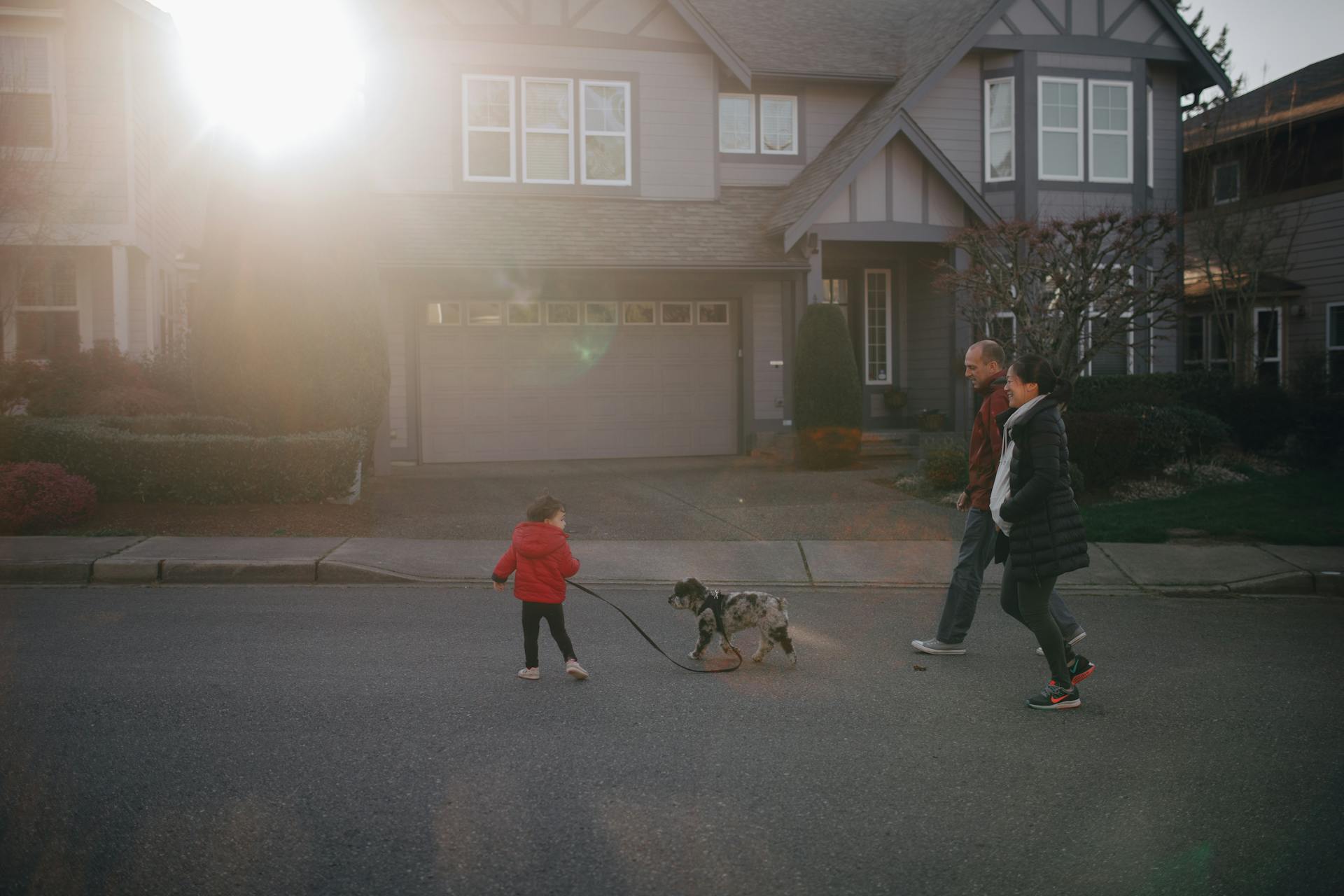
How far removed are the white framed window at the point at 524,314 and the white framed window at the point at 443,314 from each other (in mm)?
818

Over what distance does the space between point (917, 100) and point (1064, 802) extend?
53.4ft

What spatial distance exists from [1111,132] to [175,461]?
16.8 meters

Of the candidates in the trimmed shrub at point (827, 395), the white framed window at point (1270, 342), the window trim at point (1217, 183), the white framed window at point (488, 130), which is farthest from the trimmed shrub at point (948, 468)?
the window trim at point (1217, 183)

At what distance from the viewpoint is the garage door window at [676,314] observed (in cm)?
1812

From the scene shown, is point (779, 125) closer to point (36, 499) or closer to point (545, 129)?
point (545, 129)

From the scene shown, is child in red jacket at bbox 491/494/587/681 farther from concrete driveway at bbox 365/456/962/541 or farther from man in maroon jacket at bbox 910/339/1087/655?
concrete driveway at bbox 365/456/962/541

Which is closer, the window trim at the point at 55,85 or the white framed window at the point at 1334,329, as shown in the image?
the window trim at the point at 55,85

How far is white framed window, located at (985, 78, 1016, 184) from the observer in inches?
742

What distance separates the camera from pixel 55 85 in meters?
17.0

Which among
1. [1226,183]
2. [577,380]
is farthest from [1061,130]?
[577,380]

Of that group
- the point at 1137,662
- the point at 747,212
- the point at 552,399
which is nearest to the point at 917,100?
the point at 747,212

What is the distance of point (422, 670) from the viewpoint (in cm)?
627

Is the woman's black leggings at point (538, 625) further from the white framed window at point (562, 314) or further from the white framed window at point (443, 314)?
the white framed window at point (562, 314)

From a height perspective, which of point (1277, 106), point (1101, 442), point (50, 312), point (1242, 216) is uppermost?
point (1277, 106)
